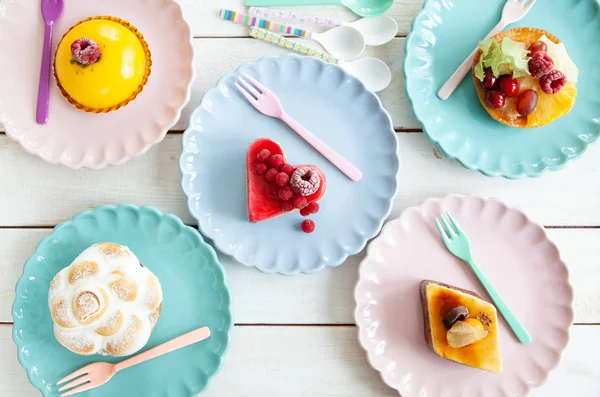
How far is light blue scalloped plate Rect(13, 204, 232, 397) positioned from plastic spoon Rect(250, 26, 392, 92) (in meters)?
0.56

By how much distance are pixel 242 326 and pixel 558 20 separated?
1.21 meters

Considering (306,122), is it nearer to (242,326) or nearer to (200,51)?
(200,51)

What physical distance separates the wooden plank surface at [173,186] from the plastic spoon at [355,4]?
0.35 meters

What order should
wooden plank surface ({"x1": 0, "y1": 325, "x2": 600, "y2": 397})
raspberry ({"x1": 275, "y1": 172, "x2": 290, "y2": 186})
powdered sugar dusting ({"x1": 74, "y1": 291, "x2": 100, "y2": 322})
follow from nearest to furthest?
powdered sugar dusting ({"x1": 74, "y1": 291, "x2": 100, "y2": 322})
raspberry ({"x1": 275, "y1": 172, "x2": 290, "y2": 186})
wooden plank surface ({"x1": 0, "y1": 325, "x2": 600, "y2": 397})

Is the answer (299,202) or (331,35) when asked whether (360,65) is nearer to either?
(331,35)

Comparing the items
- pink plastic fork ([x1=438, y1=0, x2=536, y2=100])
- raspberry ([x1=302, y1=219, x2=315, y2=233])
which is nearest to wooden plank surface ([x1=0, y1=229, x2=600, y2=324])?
raspberry ([x1=302, y1=219, x2=315, y2=233])

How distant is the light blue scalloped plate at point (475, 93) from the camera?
4.12 ft

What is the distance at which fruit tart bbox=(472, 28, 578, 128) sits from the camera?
46.3 inches

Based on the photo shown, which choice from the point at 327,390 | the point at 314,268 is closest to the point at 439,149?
the point at 314,268

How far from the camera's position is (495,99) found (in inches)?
47.1

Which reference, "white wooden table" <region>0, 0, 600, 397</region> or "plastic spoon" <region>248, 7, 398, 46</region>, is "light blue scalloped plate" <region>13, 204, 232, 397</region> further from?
"plastic spoon" <region>248, 7, 398, 46</region>

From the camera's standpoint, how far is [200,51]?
4.33 ft

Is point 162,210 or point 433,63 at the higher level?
point 433,63

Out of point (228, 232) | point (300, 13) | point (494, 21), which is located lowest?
point (228, 232)
